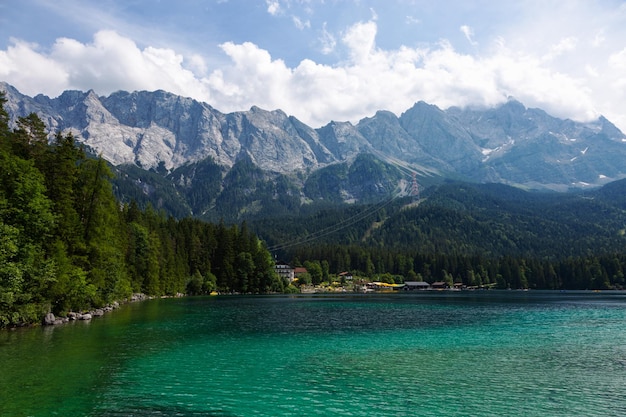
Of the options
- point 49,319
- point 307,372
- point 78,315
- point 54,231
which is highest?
point 54,231

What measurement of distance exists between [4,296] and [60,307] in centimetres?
1784

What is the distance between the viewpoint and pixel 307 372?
32.2 metres

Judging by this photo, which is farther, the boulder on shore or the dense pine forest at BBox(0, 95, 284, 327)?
the boulder on shore

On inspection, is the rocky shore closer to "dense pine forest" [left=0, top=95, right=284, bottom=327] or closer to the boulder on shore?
the boulder on shore

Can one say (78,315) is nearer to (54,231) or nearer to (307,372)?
(54,231)

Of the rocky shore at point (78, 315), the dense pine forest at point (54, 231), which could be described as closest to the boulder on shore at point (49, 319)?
the rocky shore at point (78, 315)

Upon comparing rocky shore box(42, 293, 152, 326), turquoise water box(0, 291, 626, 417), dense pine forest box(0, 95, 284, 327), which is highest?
dense pine forest box(0, 95, 284, 327)

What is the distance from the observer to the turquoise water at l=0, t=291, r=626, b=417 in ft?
77.4

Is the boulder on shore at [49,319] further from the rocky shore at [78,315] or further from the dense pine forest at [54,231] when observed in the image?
the dense pine forest at [54,231]

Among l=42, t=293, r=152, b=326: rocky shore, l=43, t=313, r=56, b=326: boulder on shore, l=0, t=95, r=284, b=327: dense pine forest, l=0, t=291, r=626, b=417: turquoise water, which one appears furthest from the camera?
l=42, t=293, r=152, b=326: rocky shore

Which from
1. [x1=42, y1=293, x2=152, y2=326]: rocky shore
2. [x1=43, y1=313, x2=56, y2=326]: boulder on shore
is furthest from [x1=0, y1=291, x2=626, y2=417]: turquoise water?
[x1=42, y1=293, x2=152, y2=326]: rocky shore

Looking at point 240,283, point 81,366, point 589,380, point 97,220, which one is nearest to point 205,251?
point 240,283

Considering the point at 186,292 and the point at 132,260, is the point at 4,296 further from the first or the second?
the point at 186,292

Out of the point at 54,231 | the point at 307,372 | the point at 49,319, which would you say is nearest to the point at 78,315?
the point at 49,319
